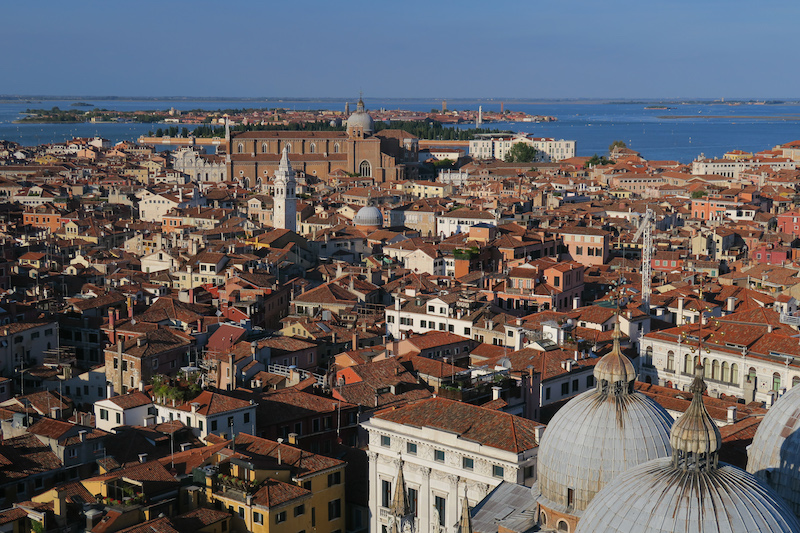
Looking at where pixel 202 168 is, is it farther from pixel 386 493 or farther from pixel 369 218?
pixel 386 493

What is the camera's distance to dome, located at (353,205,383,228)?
→ 4422 cm

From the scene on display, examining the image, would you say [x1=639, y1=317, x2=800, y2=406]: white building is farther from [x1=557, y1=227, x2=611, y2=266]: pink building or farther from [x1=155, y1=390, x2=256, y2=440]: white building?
[x1=557, y1=227, x2=611, y2=266]: pink building

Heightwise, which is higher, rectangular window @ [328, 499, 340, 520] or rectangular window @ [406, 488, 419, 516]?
rectangular window @ [406, 488, 419, 516]

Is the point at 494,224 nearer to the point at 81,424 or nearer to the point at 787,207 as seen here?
the point at 787,207

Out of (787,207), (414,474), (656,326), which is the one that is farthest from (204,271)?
(787,207)

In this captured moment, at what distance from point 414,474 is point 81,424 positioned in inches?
206

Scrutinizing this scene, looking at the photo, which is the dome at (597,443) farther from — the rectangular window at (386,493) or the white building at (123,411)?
the white building at (123,411)

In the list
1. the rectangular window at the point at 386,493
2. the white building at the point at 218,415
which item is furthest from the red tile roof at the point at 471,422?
the white building at the point at 218,415

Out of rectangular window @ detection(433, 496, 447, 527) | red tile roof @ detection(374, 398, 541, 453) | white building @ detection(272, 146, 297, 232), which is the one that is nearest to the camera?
red tile roof @ detection(374, 398, 541, 453)

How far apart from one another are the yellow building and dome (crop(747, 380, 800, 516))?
4927 mm

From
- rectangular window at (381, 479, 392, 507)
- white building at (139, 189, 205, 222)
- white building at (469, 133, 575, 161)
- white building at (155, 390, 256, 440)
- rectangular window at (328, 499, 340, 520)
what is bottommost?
white building at (469, 133, 575, 161)

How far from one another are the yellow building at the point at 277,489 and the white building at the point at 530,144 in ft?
306

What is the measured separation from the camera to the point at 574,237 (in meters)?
36.0

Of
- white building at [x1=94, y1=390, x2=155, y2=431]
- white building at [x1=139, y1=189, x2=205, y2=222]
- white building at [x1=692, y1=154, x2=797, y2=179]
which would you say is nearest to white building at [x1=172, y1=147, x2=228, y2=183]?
white building at [x1=139, y1=189, x2=205, y2=222]
